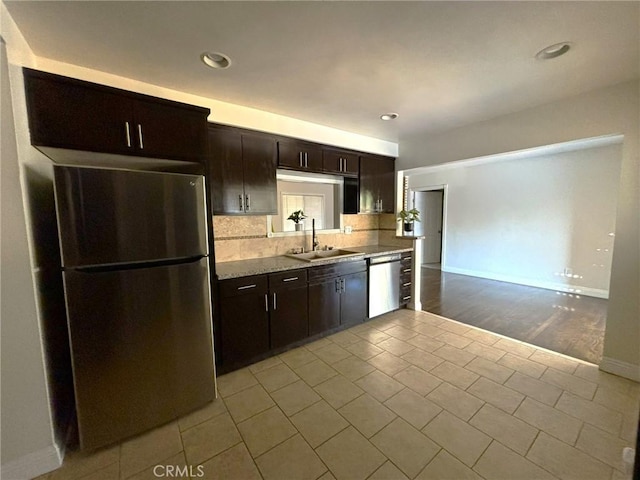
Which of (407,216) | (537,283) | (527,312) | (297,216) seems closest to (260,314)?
(297,216)

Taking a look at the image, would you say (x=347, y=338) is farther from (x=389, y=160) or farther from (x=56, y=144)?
(x=56, y=144)

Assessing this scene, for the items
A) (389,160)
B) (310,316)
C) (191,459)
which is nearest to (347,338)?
(310,316)

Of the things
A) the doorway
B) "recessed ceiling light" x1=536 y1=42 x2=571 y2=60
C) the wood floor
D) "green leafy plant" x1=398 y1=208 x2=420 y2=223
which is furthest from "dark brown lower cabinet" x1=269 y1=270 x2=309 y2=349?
the doorway

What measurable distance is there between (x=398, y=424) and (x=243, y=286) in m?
1.59

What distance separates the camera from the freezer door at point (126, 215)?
1438 millimetres

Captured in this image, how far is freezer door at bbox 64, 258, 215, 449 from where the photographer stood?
151cm

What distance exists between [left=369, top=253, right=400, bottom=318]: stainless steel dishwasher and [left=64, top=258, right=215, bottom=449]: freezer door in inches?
83.0

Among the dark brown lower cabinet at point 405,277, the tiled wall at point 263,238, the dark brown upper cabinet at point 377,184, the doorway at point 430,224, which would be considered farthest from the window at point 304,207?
the doorway at point 430,224

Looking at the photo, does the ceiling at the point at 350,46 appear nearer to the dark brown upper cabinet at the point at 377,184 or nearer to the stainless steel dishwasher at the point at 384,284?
the dark brown upper cabinet at the point at 377,184

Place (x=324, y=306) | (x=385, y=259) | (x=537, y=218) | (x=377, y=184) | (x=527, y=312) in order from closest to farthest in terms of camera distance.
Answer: (x=324, y=306), (x=385, y=259), (x=527, y=312), (x=377, y=184), (x=537, y=218)

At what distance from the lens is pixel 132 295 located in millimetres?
1614

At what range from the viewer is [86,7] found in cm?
134

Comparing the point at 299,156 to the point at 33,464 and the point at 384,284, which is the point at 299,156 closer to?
the point at 384,284

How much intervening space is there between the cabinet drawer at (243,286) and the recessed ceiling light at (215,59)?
167 cm
